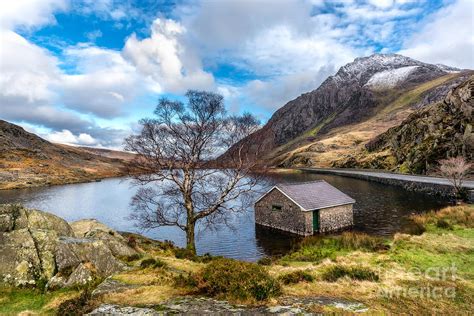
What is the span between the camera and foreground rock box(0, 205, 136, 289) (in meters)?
12.0

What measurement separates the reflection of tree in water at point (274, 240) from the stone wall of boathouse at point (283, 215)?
829 mm

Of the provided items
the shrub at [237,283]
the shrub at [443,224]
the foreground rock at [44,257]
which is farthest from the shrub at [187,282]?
the shrub at [443,224]

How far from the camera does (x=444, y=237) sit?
25.4m

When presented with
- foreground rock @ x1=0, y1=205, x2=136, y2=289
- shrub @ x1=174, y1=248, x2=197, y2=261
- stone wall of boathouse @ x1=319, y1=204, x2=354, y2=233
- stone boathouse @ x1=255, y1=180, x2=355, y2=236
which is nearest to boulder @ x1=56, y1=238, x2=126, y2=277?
foreground rock @ x1=0, y1=205, x2=136, y2=289

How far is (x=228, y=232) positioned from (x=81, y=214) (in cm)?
3321

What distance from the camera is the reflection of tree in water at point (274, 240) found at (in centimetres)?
3183

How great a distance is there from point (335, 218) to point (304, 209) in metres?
6.06

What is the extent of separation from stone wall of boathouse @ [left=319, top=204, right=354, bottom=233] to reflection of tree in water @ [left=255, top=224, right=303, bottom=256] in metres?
3.96

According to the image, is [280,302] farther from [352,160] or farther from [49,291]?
[352,160]

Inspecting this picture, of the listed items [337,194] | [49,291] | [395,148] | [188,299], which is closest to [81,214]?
[337,194]

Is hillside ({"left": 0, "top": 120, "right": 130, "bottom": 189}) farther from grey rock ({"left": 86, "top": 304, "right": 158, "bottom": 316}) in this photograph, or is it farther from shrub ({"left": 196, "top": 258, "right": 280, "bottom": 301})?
grey rock ({"left": 86, "top": 304, "right": 158, "bottom": 316})

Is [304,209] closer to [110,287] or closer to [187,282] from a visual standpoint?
[187,282]

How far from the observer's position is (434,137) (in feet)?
281

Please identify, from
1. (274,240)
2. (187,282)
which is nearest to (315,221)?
(274,240)
